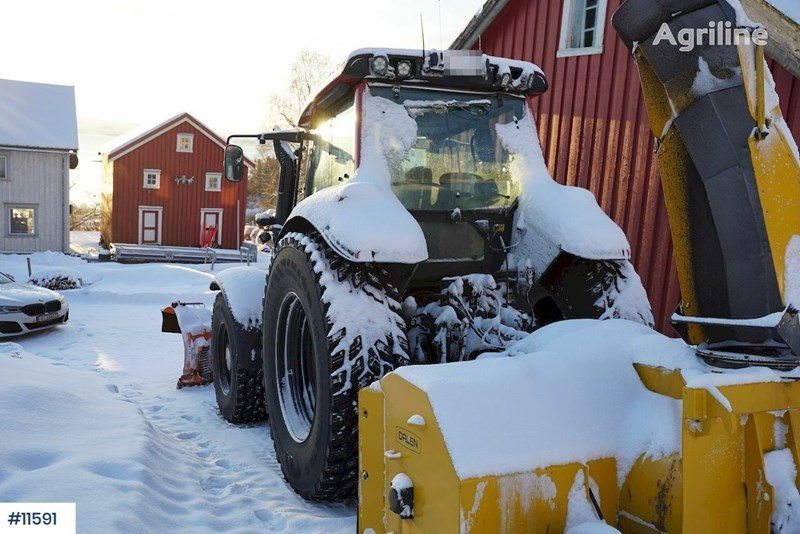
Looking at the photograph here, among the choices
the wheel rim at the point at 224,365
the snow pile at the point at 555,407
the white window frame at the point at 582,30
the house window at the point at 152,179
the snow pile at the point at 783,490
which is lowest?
the wheel rim at the point at 224,365

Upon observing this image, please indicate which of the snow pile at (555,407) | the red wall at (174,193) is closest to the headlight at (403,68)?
the snow pile at (555,407)

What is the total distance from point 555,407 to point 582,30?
7.63 metres

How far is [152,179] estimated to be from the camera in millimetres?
27953

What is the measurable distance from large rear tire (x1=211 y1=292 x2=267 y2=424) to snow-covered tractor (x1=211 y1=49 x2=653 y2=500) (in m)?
0.81

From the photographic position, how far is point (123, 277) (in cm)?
1755

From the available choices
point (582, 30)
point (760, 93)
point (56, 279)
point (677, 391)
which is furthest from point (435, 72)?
point (56, 279)

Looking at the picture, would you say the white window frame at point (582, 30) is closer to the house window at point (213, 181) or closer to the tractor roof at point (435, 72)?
the tractor roof at point (435, 72)

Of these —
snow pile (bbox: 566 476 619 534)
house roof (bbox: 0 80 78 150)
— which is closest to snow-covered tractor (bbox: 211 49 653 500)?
snow pile (bbox: 566 476 619 534)

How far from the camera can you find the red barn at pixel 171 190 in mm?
27359

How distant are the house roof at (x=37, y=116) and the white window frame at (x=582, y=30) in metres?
21.7

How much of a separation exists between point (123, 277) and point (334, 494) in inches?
625

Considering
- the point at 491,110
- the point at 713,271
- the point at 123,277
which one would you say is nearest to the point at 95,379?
the point at 491,110

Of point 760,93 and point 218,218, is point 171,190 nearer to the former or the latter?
point 218,218

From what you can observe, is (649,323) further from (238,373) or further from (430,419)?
(238,373)
